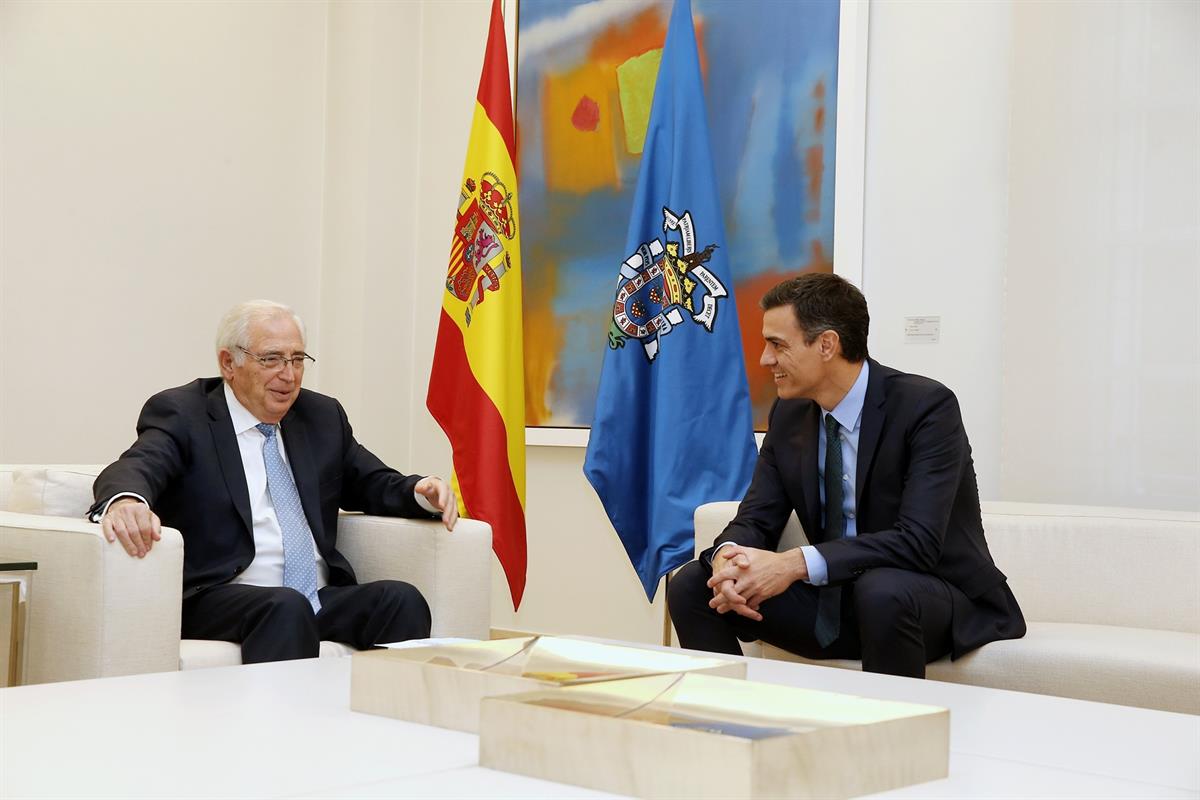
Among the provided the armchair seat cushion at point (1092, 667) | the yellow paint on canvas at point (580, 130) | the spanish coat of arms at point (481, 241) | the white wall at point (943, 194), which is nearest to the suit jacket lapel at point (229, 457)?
the armchair seat cushion at point (1092, 667)

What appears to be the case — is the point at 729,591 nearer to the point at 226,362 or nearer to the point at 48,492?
the point at 226,362

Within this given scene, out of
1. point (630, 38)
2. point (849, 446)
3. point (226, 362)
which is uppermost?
point (630, 38)

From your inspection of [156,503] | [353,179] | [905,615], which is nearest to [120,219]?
[353,179]

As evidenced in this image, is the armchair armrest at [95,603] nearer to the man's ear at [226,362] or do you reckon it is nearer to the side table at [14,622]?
the side table at [14,622]

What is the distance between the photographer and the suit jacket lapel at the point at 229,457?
9.77 ft

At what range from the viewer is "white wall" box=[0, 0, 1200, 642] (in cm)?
379

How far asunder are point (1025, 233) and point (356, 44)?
3.12 meters

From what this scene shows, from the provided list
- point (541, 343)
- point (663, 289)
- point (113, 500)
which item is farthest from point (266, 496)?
point (541, 343)

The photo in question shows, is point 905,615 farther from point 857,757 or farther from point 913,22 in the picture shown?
point 913,22

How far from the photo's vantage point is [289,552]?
3035 millimetres

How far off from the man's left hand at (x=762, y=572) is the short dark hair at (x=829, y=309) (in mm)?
540

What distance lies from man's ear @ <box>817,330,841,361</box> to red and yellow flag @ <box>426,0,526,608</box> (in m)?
1.65

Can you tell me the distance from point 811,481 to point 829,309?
0.43 m

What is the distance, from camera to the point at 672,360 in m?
4.03
